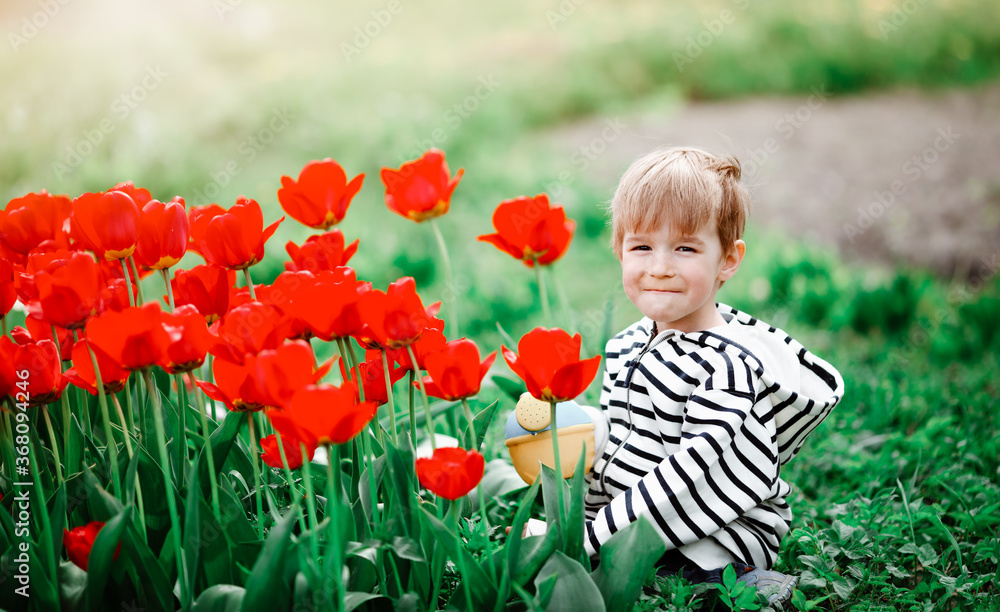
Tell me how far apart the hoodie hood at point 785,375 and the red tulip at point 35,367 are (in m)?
1.07

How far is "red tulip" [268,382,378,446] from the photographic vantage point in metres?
0.92

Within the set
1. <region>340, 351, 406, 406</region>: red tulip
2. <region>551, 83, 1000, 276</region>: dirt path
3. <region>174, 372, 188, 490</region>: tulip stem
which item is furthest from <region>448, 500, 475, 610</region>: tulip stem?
<region>551, 83, 1000, 276</region>: dirt path

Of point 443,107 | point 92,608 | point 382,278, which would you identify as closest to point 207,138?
point 443,107

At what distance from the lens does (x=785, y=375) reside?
5.03 feet

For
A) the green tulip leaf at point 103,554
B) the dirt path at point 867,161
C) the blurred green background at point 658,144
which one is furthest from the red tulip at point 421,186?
the dirt path at point 867,161

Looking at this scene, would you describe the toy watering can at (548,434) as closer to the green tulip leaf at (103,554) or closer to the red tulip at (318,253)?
the red tulip at (318,253)

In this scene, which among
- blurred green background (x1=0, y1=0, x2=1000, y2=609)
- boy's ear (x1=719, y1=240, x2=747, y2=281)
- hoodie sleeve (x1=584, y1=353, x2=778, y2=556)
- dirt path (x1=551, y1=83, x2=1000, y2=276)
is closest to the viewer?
hoodie sleeve (x1=584, y1=353, x2=778, y2=556)

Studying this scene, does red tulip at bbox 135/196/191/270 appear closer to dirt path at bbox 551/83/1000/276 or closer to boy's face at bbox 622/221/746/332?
boy's face at bbox 622/221/746/332

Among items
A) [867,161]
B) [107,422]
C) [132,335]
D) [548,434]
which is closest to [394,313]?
[132,335]

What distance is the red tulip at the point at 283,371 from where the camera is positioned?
37.5 inches

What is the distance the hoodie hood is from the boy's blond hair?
0.18 m

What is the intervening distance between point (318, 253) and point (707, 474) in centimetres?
78

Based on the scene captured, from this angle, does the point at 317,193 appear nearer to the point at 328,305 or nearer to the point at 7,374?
the point at 328,305

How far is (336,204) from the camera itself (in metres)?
1.45
